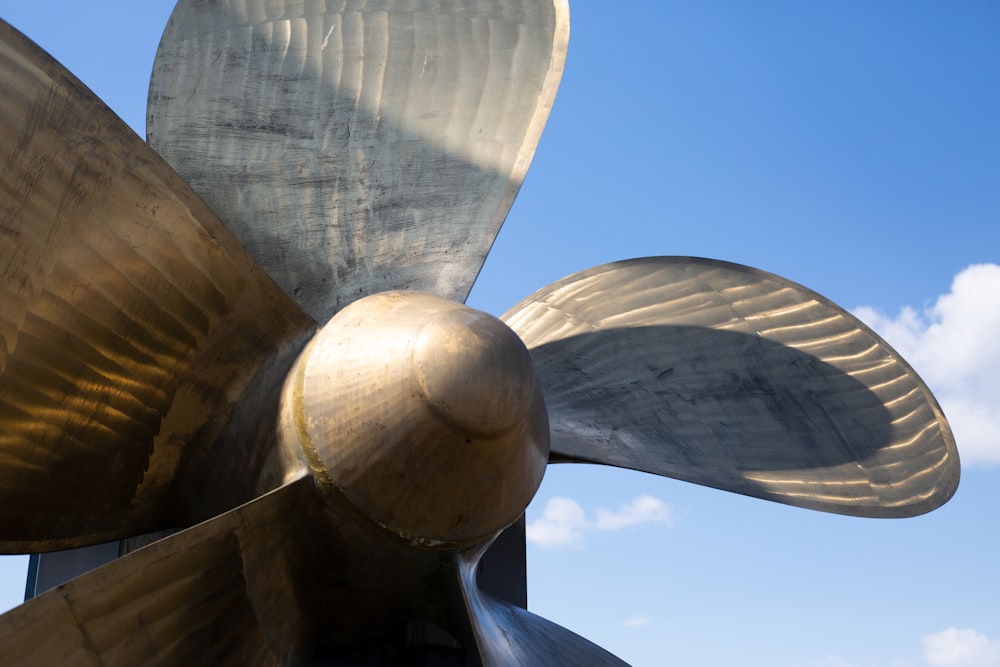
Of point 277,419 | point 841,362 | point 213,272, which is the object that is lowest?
point 277,419

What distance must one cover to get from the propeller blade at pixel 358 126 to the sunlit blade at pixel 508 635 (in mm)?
1144

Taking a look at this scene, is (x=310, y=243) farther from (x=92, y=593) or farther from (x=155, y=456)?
(x=92, y=593)

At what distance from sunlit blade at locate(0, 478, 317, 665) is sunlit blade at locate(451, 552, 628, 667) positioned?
48 cm

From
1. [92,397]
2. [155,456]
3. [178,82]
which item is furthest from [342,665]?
[178,82]

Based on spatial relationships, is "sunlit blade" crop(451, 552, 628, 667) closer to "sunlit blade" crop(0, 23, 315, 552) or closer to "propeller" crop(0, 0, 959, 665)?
"propeller" crop(0, 0, 959, 665)

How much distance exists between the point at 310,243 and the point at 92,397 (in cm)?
111

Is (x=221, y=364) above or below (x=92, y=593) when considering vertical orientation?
above

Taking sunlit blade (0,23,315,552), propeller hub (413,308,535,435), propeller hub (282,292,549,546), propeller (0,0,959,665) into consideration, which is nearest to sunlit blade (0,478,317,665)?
propeller (0,0,959,665)

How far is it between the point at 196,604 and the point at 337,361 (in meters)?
0.75

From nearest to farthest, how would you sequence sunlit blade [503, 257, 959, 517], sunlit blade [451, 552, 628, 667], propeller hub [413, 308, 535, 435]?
1. propeller hub [413, 308, 535, 435]
2. sunlit blade [451, 552, 628, 667]
3. sunlit blade [503, 257, 959, 517]

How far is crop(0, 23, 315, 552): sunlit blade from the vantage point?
327 centimetres

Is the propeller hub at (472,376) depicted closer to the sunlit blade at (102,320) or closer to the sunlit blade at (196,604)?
the sunlit blade at (196,604)

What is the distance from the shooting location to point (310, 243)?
445 centimetres

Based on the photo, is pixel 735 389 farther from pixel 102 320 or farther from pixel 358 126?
pixel 102 320
